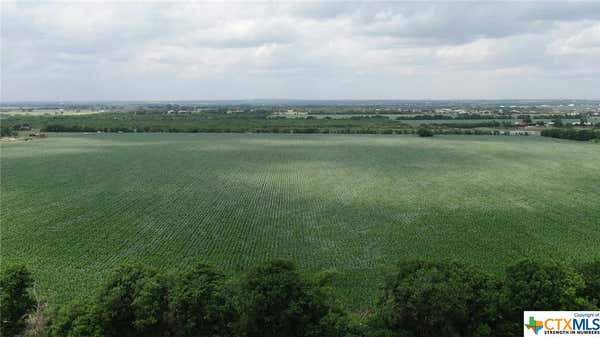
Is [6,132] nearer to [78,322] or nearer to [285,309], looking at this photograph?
[78,322]

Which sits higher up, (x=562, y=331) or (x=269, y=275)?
(x=269, y=275)

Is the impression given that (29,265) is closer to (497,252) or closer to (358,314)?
(358,314)

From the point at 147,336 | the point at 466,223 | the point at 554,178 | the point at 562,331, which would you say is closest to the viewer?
the point at 562,331

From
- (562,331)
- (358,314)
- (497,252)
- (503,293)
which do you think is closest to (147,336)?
(358,314)

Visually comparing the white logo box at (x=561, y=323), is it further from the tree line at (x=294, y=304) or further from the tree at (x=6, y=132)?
the tree at (x=6, y=132)

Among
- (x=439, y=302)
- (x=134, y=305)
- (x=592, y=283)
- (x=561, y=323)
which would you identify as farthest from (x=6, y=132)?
(x=592, y=283)

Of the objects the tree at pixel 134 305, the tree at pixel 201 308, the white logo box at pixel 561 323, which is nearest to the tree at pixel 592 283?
the white logo box at pixel 561 323

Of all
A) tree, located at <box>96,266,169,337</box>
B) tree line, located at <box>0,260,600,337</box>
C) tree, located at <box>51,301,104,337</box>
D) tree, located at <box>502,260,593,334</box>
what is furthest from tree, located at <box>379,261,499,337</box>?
tree, located at <box>51,301,104,337</box>
